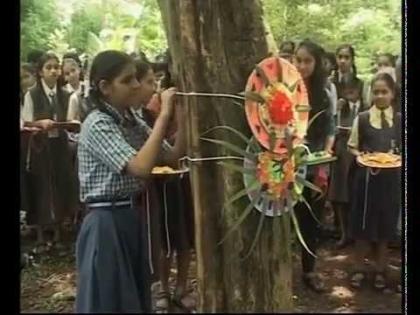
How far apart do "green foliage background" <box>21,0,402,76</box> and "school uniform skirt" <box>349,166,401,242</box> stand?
268 millimetres

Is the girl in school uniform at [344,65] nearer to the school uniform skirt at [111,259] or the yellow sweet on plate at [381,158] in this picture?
the yellow sweet on plate at [381,158]

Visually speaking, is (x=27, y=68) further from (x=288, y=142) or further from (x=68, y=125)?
(x=288, y=142)

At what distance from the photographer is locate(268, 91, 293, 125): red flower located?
1.58 metres

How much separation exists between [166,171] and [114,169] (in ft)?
0.36

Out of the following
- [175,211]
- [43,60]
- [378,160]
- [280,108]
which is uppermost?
[43,60]

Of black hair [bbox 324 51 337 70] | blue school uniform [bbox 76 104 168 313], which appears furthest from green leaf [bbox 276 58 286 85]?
blue school uniform [bbox 76 104 168 313]

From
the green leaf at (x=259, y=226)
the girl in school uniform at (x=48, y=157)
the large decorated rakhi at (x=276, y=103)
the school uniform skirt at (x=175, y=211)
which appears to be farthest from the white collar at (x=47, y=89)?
the green leaf at (x=259, y=226)

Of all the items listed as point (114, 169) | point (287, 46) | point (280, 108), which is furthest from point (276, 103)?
point (114, 169)

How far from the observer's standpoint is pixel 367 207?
5.29ft

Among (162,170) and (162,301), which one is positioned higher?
(162,170)

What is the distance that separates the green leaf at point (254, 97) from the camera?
1572 millimetres

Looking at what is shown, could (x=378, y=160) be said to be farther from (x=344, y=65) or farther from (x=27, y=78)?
(x=27, y=78)

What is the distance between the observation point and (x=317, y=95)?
159 cm

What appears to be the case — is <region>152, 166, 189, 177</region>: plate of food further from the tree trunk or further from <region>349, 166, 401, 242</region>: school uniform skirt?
<region>349, 166, 401, 242</region>: school uniform skirt
